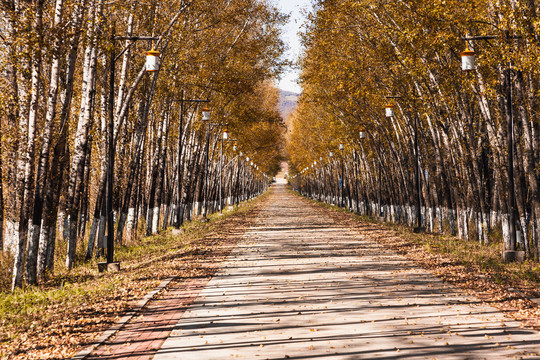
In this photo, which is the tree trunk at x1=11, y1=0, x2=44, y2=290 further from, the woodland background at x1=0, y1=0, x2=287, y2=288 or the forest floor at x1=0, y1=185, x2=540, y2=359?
the forest floor at x1=0, y1=185, x2=540, y2=359

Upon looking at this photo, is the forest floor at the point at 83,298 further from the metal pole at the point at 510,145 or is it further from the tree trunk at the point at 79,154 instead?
the metal pole at the point at 510,145

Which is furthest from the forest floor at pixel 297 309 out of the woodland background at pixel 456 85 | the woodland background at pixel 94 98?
the woodland background at pixel 456 85

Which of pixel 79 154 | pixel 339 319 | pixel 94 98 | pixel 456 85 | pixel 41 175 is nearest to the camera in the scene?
pixel 339 319

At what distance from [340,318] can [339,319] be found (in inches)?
2.9

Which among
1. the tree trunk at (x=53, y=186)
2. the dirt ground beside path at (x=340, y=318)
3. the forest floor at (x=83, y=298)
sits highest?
the tree trunk at (x=53, y=186)

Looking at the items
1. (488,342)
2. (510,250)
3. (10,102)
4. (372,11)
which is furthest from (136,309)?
(372,11)

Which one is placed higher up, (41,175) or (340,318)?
(41,175)

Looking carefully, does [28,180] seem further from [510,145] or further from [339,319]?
[510,145]

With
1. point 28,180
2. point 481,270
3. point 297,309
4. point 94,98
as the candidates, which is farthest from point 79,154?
point 481,270

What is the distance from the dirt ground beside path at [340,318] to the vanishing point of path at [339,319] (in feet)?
0.04

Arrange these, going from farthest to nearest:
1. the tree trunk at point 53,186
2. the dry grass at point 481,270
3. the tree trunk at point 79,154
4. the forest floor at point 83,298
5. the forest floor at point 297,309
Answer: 1. the tree trunk at point 79,154
2. the tree trunk at point 53,186
3. the dry grass at point 481,270
4. the forest floor at point 83,298
5. the forest floor at point 297,309

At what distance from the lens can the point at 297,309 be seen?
30.2 feet

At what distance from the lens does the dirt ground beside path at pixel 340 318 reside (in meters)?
6.76

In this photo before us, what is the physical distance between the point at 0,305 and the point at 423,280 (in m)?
8.68
